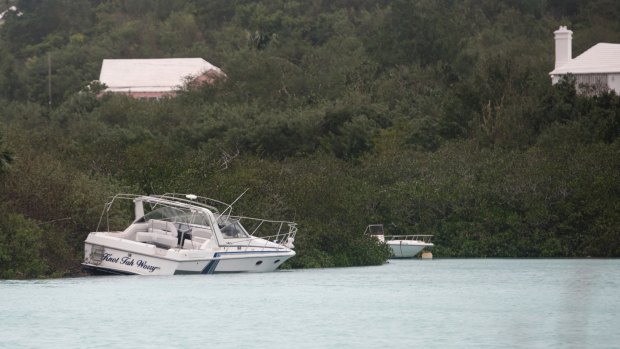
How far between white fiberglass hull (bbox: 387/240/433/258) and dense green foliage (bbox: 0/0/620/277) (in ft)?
3.42

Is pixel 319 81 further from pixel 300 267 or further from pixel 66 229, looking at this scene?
pixel 66 229

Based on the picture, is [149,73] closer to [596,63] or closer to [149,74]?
[149,74]

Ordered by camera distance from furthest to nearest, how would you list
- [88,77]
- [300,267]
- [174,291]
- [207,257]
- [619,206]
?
[88,77] → [619,206] → [300,267] → [207,257] → [174,291]

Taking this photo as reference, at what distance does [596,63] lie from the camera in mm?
82875

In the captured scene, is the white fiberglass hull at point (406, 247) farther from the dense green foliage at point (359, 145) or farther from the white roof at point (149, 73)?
the white roof at point (149, 73)

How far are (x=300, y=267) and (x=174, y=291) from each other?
1008cm

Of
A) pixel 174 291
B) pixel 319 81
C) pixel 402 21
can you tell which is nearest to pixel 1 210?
pixel 174 291

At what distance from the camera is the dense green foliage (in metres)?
51.6

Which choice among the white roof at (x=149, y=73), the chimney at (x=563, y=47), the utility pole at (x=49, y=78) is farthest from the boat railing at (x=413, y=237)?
the utility pole at (x=49, y=78)

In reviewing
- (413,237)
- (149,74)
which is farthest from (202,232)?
(149,74)

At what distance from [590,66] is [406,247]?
27.5m

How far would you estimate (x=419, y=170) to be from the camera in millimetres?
62938

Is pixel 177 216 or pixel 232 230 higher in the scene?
pixel 177 216

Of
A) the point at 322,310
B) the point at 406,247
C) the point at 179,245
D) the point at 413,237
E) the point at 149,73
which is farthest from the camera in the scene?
the point at 149,73
